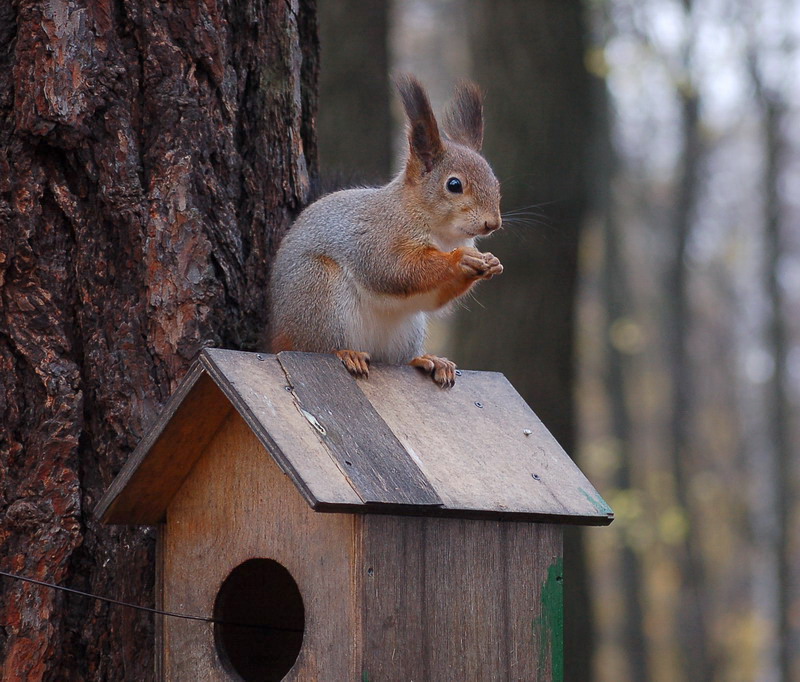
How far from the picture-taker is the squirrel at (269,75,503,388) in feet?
10.1

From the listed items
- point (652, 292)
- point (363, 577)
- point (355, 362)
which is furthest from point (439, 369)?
point (652, 292)

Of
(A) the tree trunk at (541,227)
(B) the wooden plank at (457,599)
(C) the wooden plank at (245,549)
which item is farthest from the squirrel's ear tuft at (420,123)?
(A) the tree trunk at (541,227)

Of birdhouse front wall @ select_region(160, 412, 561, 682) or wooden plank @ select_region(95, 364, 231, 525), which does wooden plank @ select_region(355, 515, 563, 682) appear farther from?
wooden plank @ select_region(95, 364, 231, 525)

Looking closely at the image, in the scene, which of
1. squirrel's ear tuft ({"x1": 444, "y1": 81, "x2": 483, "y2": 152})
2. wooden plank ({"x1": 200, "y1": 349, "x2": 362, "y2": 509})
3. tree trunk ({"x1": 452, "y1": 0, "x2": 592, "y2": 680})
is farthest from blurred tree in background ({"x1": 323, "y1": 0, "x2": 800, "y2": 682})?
wooden plank ({"x1": 200, "y1": 349, "x2": 362, "y2": 509})

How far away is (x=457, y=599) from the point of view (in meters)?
2.46

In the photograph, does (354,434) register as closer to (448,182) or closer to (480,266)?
(480,266)

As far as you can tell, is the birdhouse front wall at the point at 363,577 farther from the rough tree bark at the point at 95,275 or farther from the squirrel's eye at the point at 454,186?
the squirrel's eye at the point at 454,186

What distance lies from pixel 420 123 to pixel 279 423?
132 cm

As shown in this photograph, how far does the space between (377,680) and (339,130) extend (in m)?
4.16

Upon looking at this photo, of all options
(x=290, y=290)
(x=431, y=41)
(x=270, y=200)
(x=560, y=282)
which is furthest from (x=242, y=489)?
(x=431, y=41)

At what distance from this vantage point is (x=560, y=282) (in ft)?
18.9

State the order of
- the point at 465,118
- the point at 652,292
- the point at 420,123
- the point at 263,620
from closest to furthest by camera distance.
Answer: the point at 263,620, the point at 420,123, the point at 465,118, the point at 652,292

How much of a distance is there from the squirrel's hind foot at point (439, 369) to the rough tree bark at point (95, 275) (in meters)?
0.53

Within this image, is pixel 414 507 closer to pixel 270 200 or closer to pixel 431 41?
pixel 270 200
